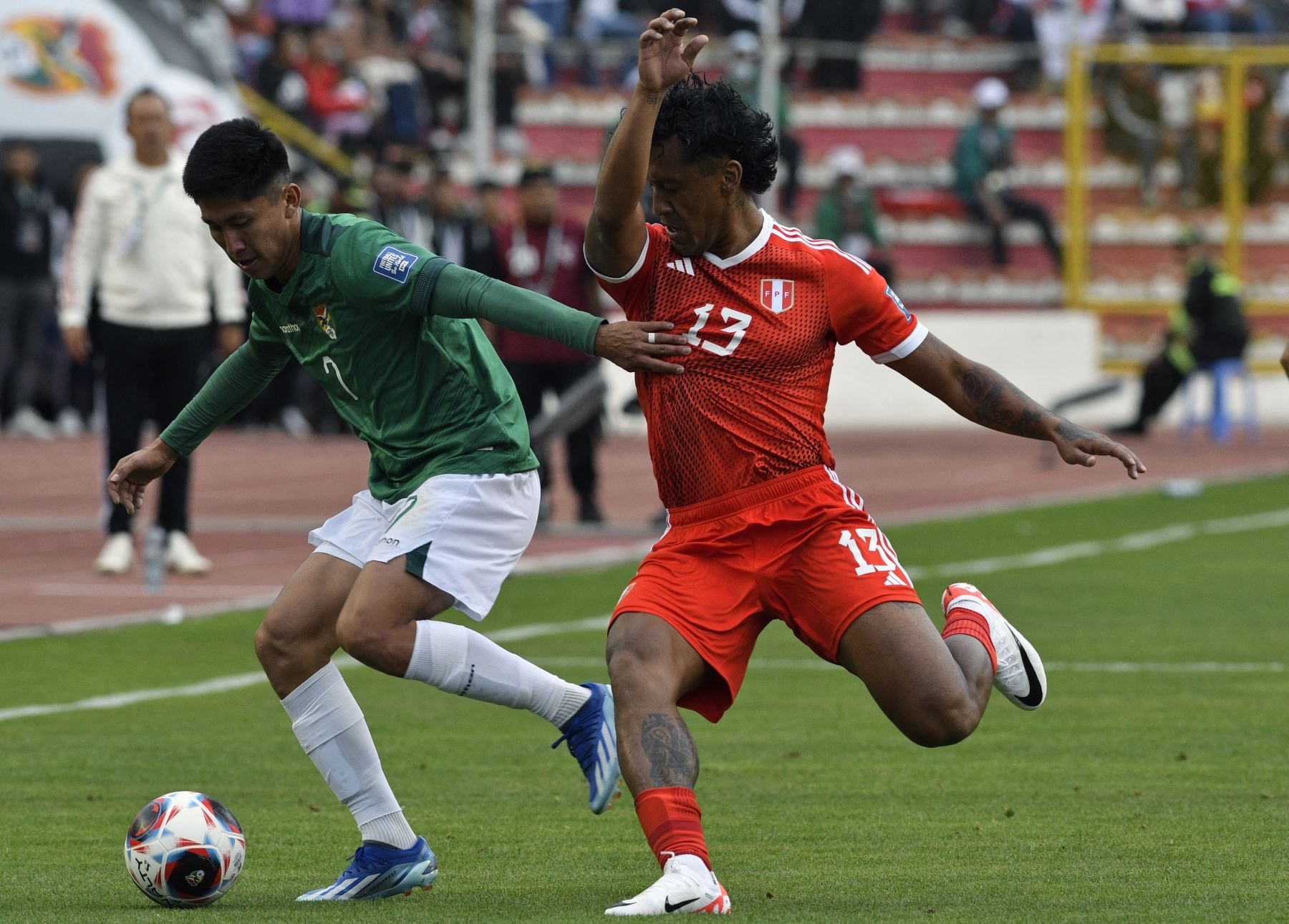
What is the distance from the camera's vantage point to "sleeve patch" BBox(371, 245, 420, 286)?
5.90m

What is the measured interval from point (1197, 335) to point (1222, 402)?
0.78 m

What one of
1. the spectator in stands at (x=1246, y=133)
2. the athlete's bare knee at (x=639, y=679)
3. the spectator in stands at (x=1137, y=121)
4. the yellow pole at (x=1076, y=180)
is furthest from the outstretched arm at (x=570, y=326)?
the spectator in stands at (x=1246, y=133)

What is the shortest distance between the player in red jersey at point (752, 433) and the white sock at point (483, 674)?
50 cm

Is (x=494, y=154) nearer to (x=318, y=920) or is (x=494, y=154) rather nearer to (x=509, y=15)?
(x=509, y=15)

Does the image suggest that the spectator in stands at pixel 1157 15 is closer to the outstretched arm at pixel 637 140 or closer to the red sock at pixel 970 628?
the red sock at pixel 970 628

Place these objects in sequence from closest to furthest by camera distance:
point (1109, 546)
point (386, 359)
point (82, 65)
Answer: point (386, 359), point (1109, 546), point (82, 65)

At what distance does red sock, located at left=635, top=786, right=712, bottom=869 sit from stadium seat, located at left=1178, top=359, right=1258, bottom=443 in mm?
20544

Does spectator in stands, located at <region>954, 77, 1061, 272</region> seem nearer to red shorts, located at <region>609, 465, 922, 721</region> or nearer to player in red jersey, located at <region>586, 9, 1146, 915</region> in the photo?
player in red jersey, located at <region>586, 9, 1146, 915</region>

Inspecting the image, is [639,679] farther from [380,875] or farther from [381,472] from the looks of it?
[381,472]

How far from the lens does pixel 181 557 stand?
42.4 ft

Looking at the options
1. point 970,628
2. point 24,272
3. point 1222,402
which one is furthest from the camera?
point 1222,402

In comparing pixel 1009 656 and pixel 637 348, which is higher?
pixel 637 348

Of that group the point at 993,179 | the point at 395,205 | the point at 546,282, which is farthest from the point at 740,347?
Result: the point at 993,179

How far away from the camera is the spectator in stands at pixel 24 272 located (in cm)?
2264
